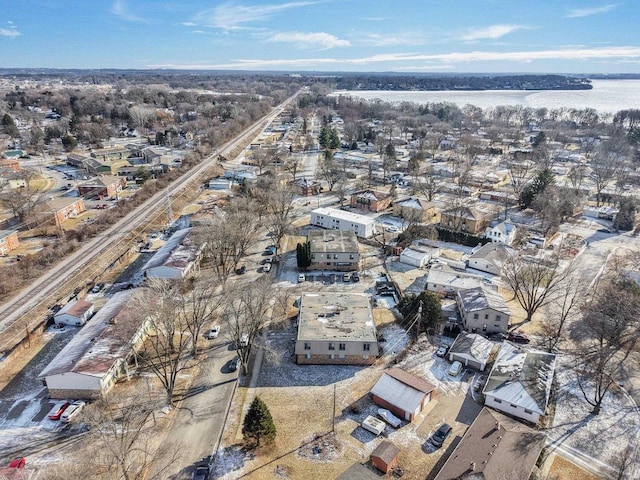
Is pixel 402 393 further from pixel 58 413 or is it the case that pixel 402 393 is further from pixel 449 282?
pixel 58 413

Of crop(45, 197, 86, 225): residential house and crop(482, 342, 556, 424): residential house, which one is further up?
crop(45, 197, 86, 225): residential house

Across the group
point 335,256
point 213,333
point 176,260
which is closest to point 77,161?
point 176,260

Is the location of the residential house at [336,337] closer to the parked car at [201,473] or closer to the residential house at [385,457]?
the residential house at [385,457]

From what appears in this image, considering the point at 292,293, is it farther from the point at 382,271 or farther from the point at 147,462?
the point at 147,462

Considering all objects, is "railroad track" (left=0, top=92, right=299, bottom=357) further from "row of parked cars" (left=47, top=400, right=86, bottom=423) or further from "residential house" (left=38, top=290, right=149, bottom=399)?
"row of parked cars" (left=47, top=400, right=86, bottom=423)

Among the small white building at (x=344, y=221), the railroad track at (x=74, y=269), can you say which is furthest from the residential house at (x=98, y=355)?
the small white building at (x=344, y=221)

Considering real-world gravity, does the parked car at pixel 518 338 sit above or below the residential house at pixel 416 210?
below

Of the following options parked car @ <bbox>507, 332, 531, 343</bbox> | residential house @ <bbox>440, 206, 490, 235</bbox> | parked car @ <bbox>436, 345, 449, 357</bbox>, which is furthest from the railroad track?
residential house @ <bbox>440, 206, 490, 235</bbox>
